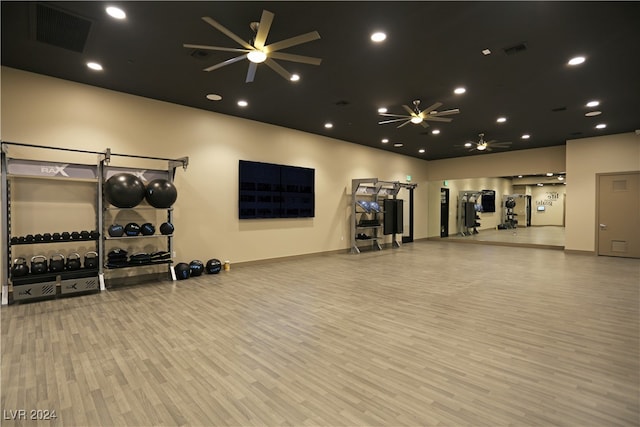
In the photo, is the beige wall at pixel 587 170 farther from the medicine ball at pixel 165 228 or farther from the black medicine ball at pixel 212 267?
the medicine ball at pixel 165 228

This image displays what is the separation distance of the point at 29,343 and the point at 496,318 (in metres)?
5.38

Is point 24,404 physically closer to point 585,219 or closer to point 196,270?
point 196,270

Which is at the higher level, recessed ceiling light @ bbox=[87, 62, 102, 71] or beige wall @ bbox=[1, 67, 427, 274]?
recessed ceiling light @ bbox=[87, 62, 102, 71]

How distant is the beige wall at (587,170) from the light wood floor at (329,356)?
492 cm

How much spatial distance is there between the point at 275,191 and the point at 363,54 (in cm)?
451

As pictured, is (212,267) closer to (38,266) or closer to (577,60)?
(38,266)

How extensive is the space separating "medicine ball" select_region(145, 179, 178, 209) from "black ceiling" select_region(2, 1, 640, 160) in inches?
70.3

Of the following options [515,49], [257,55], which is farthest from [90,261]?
[515,49]

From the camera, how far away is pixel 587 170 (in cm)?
950

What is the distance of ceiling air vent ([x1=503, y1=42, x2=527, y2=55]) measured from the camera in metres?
4.14

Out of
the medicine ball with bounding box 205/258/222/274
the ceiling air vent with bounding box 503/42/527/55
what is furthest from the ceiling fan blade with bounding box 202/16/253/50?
the medicine ball with bounding box 205/258/222/274

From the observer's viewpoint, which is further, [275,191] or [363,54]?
[275,191]

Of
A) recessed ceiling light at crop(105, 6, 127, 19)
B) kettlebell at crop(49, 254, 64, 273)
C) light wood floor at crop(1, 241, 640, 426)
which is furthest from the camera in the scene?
kettlebell at crop(49, 254, 64, 273)

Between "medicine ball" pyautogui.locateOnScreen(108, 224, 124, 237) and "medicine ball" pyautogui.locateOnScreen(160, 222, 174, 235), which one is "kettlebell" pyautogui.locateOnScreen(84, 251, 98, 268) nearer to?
"medicine ball" pyautogui.locateOnScreen(108, 224, 124, 237)
